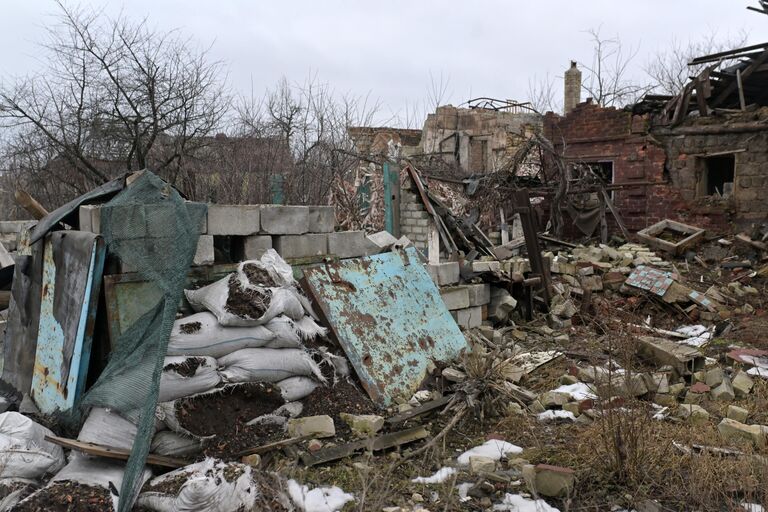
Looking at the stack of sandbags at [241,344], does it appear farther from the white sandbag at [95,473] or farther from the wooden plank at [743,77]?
the wooden plank at [743,77]

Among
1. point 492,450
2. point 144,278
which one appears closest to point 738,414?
point 492,450

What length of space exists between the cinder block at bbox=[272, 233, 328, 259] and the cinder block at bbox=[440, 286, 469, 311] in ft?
5.17

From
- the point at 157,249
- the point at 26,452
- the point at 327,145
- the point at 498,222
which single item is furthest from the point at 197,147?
the point at 26,452

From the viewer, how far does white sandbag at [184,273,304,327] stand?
398 cm

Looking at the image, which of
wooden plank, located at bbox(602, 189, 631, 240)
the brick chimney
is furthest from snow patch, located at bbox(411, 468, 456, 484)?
the brick chimney

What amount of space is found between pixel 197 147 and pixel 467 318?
244 inches

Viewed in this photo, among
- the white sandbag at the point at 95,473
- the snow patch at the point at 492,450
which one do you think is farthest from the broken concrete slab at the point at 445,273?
the white sandbag at the point at 95,473

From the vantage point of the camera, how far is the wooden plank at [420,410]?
4.20m

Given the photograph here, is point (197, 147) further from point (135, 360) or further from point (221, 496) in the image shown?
point (221, 496)

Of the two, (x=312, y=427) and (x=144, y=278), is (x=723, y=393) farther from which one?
(x=144, y=278)

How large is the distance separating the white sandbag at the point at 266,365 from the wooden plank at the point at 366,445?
64 cm

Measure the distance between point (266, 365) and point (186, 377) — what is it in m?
0.55

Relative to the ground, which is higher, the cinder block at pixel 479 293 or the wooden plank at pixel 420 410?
the cinder block at pixel 479 293

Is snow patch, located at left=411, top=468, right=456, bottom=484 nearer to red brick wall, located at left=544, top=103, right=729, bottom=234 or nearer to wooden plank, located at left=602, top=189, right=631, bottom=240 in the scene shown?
wooden plank, located at left=602, top=189, right=631, bottom=240
